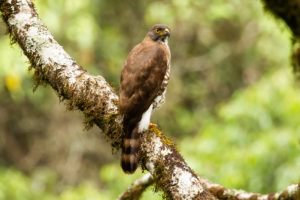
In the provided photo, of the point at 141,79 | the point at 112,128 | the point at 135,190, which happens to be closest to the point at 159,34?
the point at 141,79

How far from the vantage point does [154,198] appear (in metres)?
5.57

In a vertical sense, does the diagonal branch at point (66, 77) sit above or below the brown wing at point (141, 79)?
below

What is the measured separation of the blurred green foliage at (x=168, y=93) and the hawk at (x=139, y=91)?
65.9 inches

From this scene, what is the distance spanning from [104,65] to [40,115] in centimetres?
245

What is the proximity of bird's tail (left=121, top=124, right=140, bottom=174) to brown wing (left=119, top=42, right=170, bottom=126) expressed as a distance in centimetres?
19

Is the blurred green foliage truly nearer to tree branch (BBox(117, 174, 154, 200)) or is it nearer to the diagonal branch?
tree branch (BBox(117, 174, 154, 200))

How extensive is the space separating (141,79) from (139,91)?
105mm

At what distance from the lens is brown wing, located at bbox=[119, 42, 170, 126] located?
3561 millimetres

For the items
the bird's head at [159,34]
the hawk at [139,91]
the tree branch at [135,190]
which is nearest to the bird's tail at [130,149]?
the hawk at [139,91]

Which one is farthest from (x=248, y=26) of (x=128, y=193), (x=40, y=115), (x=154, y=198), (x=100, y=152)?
(x=128, y=193)

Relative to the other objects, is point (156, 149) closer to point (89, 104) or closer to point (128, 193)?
point (89, 104)

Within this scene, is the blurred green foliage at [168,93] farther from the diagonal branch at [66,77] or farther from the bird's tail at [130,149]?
the diagonal branch at [66,77]

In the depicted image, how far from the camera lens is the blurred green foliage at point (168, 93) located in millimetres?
5742

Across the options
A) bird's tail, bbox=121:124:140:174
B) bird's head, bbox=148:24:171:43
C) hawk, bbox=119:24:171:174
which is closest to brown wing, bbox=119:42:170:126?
hawk, bbox=119:24:171:174
